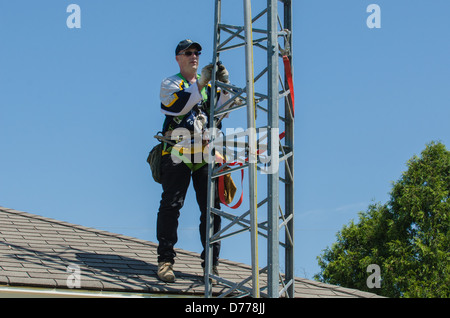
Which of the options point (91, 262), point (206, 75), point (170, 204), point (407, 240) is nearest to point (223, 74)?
point (206, 75)

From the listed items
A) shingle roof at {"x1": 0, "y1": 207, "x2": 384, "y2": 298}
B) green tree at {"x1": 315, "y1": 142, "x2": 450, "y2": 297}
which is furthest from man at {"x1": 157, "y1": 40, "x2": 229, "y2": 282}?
green tree at {"x1": 315, "y1": 142, "x2": 450, "y2": 297}

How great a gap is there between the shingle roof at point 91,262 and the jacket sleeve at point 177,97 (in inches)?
69.1

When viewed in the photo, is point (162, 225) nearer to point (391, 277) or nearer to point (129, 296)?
point (129, 296)

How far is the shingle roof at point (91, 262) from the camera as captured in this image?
265 inches

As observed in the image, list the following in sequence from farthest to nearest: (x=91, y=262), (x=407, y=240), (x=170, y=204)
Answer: (x=407, y=240)
(x=91, y=262)
(x=170, y=204)

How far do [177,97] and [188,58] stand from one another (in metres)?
0.56

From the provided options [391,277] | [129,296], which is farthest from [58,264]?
[391,277]

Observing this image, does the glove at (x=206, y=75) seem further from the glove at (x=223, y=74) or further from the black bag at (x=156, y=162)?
the black bag at (x=156, y=162)

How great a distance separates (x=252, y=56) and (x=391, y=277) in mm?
14235

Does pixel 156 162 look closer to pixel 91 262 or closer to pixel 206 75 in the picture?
pixel 206 75

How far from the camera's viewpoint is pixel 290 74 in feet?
23.8

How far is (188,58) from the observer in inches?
299
